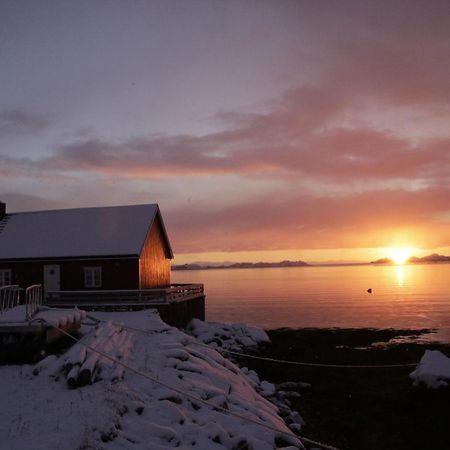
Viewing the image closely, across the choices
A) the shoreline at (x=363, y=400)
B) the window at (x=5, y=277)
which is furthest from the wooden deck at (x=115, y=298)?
the shoreline at (x=363, y=400)

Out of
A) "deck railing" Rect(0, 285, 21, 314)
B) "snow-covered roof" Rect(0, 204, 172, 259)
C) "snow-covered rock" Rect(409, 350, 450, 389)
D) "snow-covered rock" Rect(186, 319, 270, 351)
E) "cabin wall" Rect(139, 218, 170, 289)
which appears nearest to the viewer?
"deck railing" Rect(0, 285, 21, 314)

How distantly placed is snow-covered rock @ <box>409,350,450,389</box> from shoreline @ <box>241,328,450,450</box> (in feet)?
Answer: 1.05

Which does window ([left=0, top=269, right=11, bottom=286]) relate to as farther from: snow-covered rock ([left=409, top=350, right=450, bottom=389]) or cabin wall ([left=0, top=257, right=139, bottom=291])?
snow-covered rock ([left=409, top=350, right=450, bottom=389])

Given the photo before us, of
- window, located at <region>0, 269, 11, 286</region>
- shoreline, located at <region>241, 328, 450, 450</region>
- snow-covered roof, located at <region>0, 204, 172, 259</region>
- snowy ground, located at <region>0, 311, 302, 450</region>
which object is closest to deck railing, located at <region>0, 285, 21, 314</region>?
snowy ground, located at <region>0, 311, 302, 450</region>

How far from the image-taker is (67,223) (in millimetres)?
34375

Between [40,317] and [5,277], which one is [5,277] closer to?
[5,277]

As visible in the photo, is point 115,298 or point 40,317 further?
point 115,298

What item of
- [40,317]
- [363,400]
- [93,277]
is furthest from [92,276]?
[363,400]

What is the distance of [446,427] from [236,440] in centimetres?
901

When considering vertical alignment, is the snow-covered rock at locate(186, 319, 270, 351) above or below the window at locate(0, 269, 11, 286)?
below

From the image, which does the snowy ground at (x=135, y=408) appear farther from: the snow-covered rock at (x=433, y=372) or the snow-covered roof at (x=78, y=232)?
the snow-covered roof at (x=78, y=232)

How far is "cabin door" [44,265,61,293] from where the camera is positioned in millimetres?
31188

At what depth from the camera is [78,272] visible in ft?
101

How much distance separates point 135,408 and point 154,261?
23286 mm
